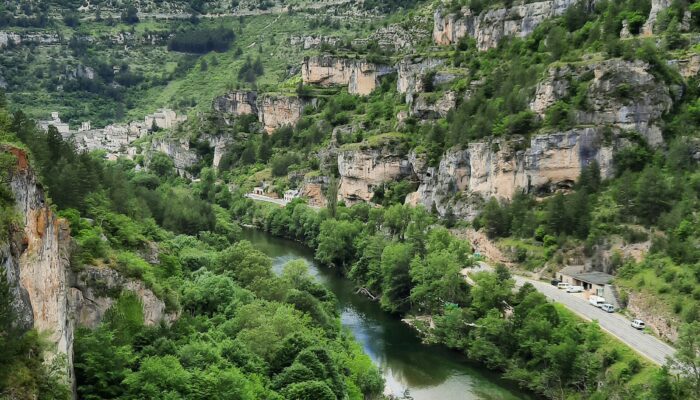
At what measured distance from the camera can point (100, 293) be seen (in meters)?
27.8

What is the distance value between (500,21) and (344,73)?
1285 inches

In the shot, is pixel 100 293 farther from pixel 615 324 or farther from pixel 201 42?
pixel 201 42

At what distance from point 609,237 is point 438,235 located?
13.6 m

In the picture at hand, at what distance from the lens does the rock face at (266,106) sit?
115688mm

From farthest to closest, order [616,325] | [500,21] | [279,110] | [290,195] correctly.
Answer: [279,110] → [290,195] → [500,21] → [616,325]

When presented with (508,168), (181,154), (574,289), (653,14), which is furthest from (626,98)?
(181,154)

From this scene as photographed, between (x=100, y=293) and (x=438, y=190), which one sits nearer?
(x=100, y=293)

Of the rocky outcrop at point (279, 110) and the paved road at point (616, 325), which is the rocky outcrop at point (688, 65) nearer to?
the paved road at point (616, 325)

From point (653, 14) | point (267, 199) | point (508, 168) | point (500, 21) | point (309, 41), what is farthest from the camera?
point (309, 41)

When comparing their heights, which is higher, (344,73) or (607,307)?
(344,73)

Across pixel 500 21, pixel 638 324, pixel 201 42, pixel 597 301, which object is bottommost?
pixel 201 42

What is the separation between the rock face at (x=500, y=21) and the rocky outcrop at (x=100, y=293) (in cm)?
6530

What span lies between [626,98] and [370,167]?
31418 mm

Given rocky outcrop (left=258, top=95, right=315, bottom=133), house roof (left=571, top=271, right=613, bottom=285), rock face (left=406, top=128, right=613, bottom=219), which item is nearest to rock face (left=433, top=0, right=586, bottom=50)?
rock face (left=406, top=128, right=613, bottom=219)
